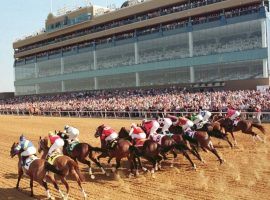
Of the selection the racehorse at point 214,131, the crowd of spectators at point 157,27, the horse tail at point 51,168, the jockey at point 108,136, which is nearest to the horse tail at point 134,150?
the jockey at point 108,136

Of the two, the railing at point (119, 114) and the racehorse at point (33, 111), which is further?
the racehorse at point (33, 111)

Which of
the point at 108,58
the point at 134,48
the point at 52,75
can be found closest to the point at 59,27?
the point at 52,75

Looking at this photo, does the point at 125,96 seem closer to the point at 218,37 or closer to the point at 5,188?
the point at 218,37

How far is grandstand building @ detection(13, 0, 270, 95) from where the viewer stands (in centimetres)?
3494

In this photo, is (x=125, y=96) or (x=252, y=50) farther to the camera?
(x=125, y=96)

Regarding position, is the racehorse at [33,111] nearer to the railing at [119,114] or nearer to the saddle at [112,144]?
the railing at [119,114]

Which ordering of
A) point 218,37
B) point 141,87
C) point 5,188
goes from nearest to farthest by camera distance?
point 5,188
point 218,37
point 141,87

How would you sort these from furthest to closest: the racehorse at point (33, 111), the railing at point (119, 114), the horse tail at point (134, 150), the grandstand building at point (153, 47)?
1. the racehorse at point (33, 111)
2. the grandstand building at point (153, 47)
3. the railing at point (119, 114)
4. the horse tail at point (134, 150)

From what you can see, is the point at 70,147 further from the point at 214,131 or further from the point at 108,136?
the point at 214,131

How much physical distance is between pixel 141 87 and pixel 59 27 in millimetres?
21770

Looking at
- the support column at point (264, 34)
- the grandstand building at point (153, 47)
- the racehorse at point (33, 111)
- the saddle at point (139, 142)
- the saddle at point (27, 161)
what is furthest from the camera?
the racehorse at point (33, 111)

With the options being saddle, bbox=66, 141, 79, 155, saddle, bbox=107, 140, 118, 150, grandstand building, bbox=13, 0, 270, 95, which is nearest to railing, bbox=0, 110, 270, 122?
grandstand building, bbox=13, 0, 270, 95

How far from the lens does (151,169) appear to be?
11.3 meters

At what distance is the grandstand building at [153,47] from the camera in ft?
115
